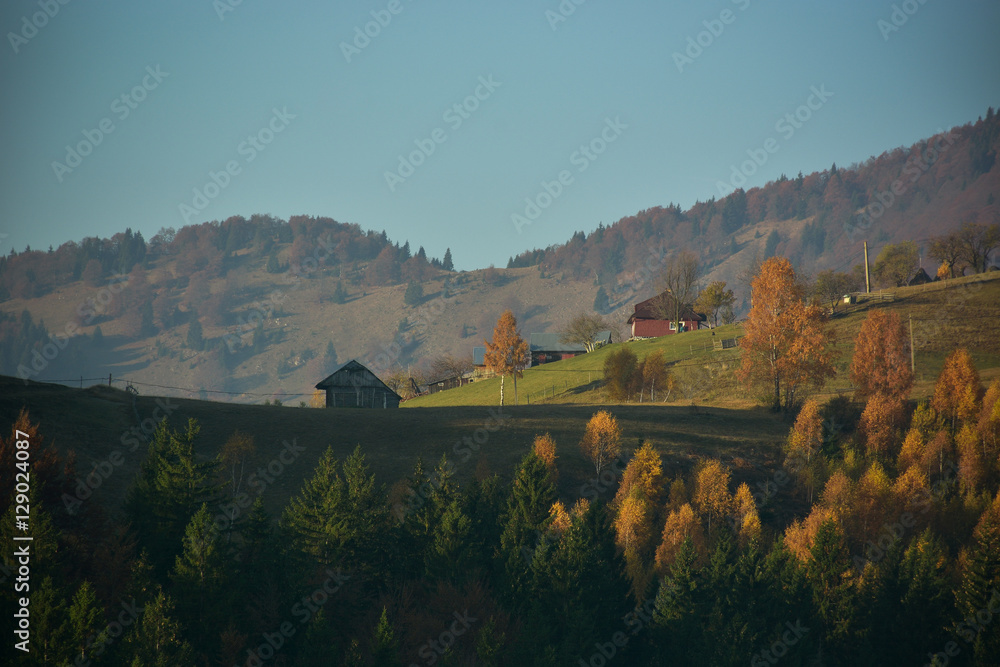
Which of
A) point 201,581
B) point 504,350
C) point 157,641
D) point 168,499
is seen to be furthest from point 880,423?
point 157,641

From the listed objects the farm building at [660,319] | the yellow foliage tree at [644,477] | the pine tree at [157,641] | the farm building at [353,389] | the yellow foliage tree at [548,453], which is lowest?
the pine tree at [157,641]

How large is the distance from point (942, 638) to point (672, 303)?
8969 centimetres

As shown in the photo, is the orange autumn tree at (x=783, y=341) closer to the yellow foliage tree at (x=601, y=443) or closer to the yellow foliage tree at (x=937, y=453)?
the yellow foliage tree at (x=937, y=453)

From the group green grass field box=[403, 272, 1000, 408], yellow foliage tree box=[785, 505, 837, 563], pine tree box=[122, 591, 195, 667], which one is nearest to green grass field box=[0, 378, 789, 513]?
yellow foliage tree box=[785, 505, 837, 563]

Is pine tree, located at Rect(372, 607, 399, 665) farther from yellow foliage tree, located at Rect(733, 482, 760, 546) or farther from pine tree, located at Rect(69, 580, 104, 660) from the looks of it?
yellow foliage tree, located at Rect(733, 482, 760, 546)

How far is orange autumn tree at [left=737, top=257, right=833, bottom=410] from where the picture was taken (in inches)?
2714

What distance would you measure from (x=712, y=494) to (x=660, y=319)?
83114mm

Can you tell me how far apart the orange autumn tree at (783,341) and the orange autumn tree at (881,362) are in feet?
13.6

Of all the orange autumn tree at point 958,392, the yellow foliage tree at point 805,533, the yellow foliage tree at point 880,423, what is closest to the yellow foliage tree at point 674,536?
the yellow foliage tree at point 805,533

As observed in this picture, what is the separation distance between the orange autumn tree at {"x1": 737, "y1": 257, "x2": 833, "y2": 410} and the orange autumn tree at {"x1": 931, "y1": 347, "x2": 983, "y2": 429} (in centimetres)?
978

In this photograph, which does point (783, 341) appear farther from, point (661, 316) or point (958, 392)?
point (661, 316)

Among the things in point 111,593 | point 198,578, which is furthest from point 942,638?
point 111,593

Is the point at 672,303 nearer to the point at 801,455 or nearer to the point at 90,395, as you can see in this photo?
the point at 801,455

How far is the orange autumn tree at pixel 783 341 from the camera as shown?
226 ft
